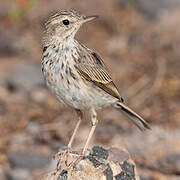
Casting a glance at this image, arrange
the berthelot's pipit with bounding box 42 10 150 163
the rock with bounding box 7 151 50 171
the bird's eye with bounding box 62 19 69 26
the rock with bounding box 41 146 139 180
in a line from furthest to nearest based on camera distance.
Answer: the rock with bounding box 7 151 50 171 < the bird's eye with bounding box 62 19 69 26 < the berthelot's pipit with bounding box 42 10 150 163 < the rock with bounding box 41 146 139 180

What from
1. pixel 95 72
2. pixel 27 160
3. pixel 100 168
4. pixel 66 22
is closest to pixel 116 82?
pixel 27 160

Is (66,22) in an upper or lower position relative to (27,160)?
upper

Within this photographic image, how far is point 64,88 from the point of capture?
696cm

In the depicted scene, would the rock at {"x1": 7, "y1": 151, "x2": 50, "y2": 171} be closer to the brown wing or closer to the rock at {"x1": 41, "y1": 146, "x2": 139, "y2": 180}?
the rock at {"x1": 41, "y1": 146, "x2": 139, "y2": 180}

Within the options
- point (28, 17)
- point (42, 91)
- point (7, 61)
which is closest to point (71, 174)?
point (42, 91)

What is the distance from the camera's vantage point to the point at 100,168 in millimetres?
6918

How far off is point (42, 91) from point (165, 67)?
2.86m

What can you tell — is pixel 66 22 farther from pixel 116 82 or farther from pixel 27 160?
pixel 116 82

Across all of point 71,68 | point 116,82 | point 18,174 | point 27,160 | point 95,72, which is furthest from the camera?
point 116,82

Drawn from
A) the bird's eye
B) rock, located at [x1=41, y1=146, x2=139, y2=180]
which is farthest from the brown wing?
rock, located at [x1=41, y1=146, x2=139, y2=180]

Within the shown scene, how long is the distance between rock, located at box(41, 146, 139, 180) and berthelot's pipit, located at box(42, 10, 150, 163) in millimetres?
203

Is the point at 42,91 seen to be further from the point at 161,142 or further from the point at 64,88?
the point at 64,88

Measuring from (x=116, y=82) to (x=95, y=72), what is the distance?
17.7ft

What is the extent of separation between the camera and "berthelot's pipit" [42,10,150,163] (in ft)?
22.9
